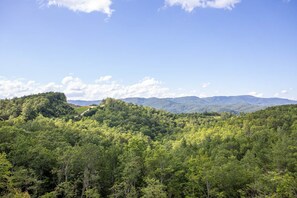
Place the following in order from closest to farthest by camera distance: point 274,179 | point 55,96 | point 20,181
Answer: point 274,179 < point 20,181 < point 55,96

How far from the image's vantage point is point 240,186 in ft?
181

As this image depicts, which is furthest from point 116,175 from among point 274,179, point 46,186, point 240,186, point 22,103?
point 22,103

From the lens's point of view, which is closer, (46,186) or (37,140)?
(46,186)

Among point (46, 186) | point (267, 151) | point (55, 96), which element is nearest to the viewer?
point (46, 186)

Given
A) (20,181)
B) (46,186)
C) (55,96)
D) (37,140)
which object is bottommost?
(46,186)

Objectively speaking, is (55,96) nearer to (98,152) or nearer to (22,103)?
(22,103)

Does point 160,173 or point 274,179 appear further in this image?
point 160,173

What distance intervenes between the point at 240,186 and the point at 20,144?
150 feet

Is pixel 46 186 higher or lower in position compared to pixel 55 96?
lower

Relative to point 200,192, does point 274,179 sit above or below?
above

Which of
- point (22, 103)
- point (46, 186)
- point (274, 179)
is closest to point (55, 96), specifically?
point (22, 103)

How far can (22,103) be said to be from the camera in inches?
5984

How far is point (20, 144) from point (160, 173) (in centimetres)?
2975

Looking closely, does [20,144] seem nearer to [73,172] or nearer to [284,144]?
[73,172]
